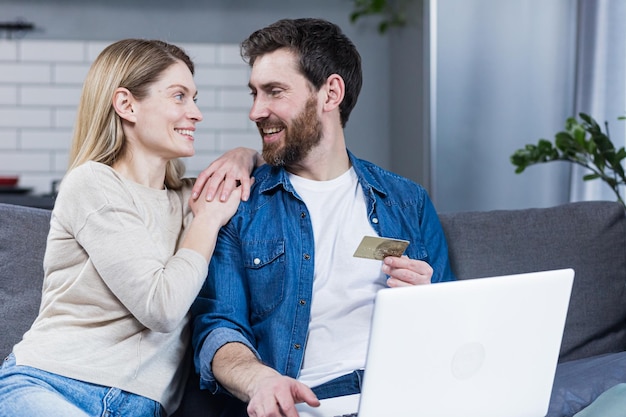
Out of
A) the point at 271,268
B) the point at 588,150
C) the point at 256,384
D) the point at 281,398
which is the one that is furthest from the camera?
the point at 588,150

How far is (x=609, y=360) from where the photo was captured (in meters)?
1.90

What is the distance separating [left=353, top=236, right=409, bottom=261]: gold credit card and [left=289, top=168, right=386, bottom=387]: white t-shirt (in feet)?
0.97

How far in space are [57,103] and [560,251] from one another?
2.91m

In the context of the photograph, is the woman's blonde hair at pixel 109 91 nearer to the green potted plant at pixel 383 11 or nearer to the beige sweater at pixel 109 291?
the beige sweater at pixel 109 291

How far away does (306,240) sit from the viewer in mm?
1867

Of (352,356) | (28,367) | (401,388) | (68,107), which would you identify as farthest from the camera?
(68,107)

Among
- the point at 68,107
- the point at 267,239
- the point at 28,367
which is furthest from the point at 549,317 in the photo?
the point at 68,107

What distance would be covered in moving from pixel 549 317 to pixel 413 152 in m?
3.04

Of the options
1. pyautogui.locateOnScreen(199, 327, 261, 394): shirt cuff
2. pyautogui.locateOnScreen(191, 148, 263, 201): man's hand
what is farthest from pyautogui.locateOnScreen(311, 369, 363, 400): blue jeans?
pyautogui.locateOnScreen(191, 148, 263, 201): man's hand

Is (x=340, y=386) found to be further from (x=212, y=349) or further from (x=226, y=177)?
(x=226, y=177)

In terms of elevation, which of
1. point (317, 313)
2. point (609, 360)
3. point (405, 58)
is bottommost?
point (609, 360)

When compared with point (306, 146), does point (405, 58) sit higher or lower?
higher

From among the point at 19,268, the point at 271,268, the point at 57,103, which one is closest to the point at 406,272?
the point at 271,268

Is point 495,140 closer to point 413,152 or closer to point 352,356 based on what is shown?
point 413,152
